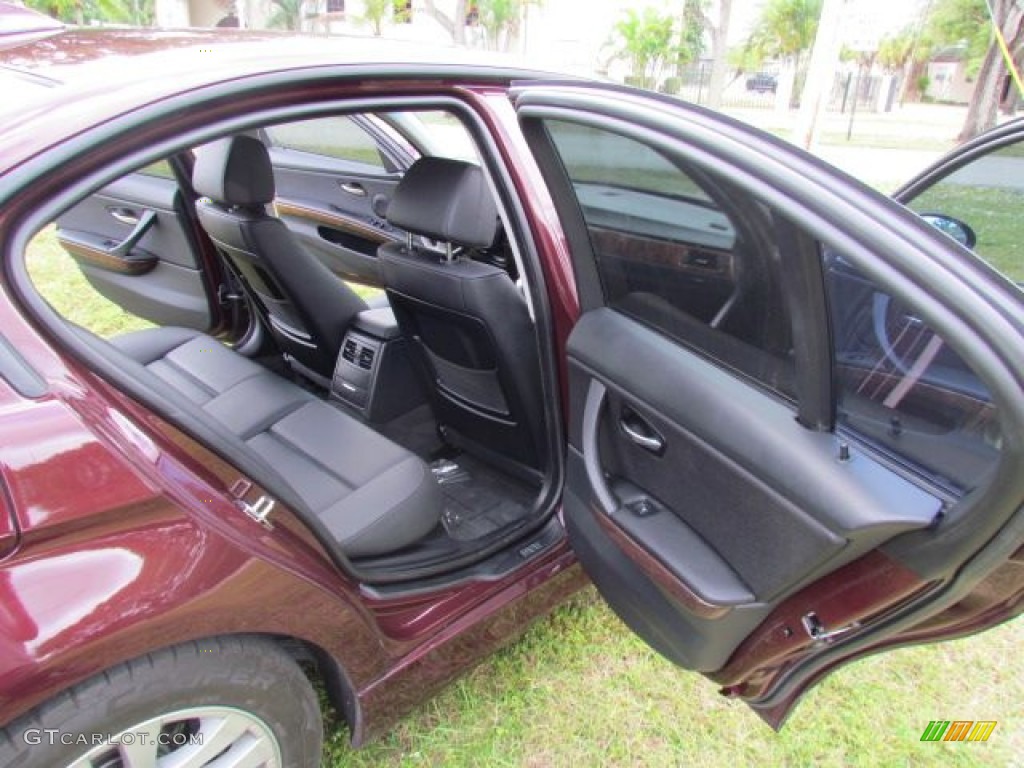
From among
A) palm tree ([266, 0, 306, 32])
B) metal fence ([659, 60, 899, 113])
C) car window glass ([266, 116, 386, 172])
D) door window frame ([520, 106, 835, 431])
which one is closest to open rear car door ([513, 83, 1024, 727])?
door window frame ([520, 106, 835, 431])

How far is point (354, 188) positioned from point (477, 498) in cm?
208

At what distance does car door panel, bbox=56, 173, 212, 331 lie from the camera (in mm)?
2955

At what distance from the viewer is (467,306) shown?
175 centimetres

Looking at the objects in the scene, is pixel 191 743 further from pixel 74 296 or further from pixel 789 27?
pixel 789 27

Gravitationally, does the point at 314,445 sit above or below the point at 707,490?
below

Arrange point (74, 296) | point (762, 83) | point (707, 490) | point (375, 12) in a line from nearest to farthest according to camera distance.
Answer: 1. point (707, 490)
2. point (74, 296)
3. point (375, 12)
4. point (762, 83)

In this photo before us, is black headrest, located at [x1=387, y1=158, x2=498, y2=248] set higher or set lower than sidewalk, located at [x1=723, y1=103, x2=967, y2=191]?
higher

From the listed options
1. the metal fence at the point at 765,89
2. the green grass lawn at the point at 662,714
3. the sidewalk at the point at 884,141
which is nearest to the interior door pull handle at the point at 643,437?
the green grass lawn at the point at 662,714

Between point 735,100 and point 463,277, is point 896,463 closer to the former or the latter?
point 463,277

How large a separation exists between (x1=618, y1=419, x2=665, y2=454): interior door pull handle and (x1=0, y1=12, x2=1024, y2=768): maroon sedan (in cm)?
2

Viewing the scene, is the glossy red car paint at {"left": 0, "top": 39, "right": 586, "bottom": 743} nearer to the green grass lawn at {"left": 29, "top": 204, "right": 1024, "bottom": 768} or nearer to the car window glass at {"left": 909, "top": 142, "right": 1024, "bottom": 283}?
the green grass lawn at {"left": 29, "top": 204, "right": 1024, "bottom": 768}

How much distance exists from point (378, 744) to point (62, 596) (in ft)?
→ 3.24

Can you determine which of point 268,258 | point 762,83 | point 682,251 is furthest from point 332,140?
point 762,83

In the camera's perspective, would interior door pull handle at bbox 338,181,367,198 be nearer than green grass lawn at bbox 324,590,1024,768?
No
